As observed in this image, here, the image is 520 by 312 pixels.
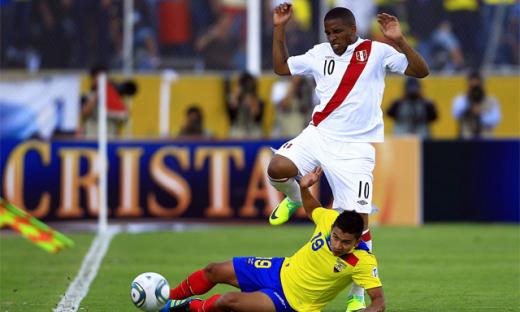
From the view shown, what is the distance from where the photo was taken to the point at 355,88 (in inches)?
408

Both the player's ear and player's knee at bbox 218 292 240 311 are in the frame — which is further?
the player's ear

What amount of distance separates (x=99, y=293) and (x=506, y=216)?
886 centimetres

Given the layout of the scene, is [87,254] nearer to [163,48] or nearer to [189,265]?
[189,265]

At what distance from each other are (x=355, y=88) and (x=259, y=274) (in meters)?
1.92

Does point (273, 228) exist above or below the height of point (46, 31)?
below

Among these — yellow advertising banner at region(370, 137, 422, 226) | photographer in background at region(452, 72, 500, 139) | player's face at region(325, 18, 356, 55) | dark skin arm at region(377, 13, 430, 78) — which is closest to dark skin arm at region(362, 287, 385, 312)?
dark skin arm at region(377, 13, 430, 78)

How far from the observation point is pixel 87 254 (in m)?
14.6

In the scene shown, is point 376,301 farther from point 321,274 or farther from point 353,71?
point 353,71

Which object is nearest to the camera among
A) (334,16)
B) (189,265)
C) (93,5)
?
(334,16)

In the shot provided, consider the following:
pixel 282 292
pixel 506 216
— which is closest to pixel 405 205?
pixel 506 216

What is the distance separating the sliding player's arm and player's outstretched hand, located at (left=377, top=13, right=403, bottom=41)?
1.14 meters

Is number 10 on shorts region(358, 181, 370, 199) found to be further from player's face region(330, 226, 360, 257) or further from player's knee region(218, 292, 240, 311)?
player's knee region(218, 292, 240, 311)

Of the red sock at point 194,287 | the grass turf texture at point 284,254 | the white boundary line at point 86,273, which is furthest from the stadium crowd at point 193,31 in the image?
the red sock at point 194,287

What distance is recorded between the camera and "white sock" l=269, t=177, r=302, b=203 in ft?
34.6
